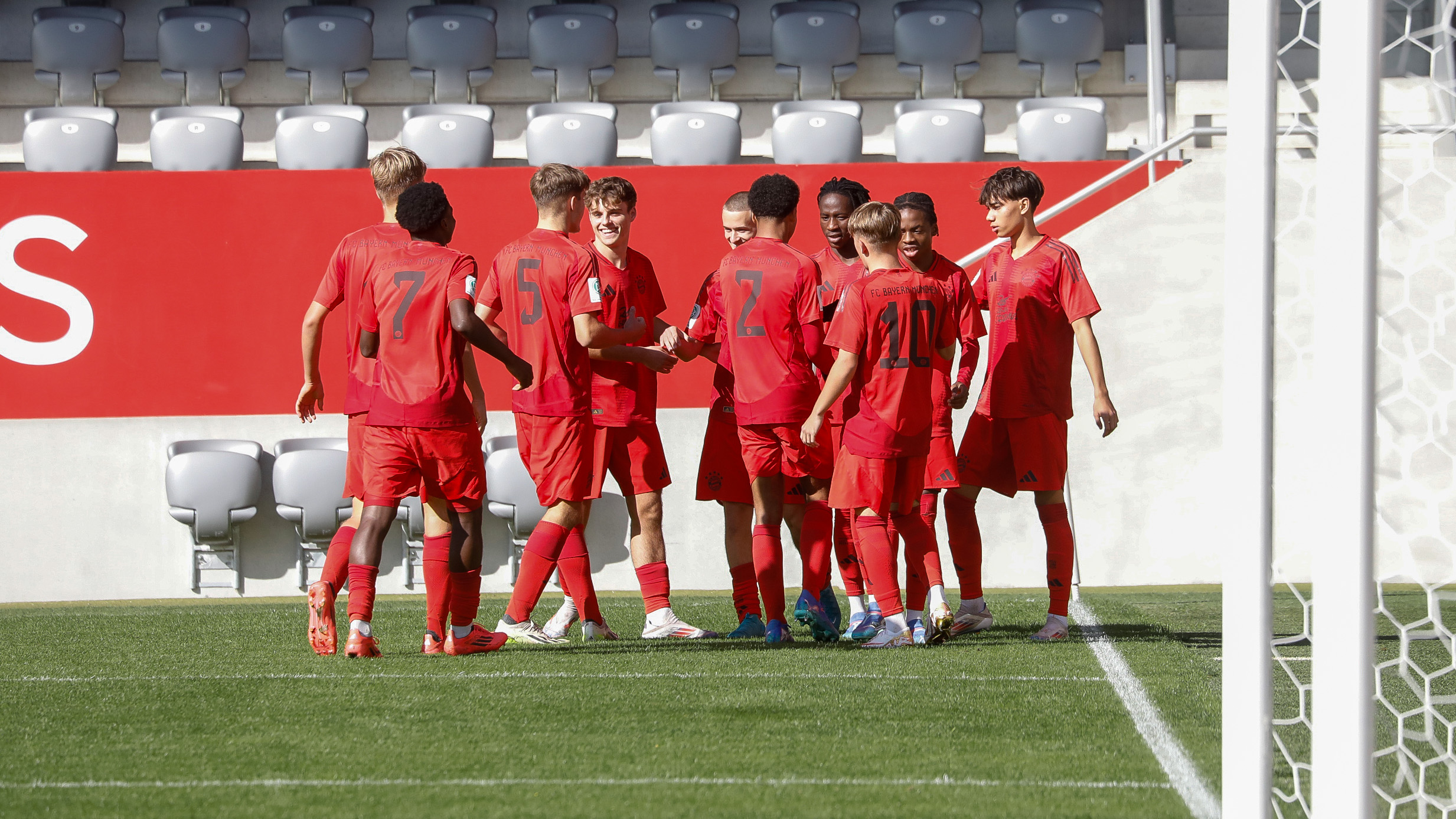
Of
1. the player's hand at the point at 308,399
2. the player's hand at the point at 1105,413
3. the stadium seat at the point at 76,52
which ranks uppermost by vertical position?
the stadium seat at the point at 76,52

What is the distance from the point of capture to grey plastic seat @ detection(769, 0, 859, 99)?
11742 millimetres

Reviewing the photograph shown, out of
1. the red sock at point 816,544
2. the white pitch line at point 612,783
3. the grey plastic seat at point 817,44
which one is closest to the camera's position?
the white pitch line at point 612,783

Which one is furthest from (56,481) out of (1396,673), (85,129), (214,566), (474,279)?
(1396,673)

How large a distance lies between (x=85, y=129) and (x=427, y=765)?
8139mm

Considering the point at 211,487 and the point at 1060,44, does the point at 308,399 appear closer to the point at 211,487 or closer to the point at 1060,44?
the point at 211,487

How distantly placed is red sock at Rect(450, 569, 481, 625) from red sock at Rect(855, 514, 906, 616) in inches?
52.6

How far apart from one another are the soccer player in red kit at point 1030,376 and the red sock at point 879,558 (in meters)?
0.64

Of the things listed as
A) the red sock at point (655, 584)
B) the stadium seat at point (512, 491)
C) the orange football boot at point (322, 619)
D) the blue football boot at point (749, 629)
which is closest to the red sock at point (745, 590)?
the blue football boot at point (749, 629)

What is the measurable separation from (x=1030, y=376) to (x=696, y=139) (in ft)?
16.9

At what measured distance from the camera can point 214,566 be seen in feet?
28.2

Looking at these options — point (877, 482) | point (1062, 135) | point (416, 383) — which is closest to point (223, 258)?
point (416, 383)

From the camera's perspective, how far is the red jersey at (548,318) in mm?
5230

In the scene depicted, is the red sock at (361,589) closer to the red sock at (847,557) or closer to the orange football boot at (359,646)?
the orange football boot at (359,646)

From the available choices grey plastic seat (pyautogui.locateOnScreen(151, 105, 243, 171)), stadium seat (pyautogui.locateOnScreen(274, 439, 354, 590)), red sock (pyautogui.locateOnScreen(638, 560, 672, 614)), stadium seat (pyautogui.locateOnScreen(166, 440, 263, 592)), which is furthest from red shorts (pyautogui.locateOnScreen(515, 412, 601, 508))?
grey plastic seat (pyautogui.locateOnScreen(151, 105, 243, 171))
